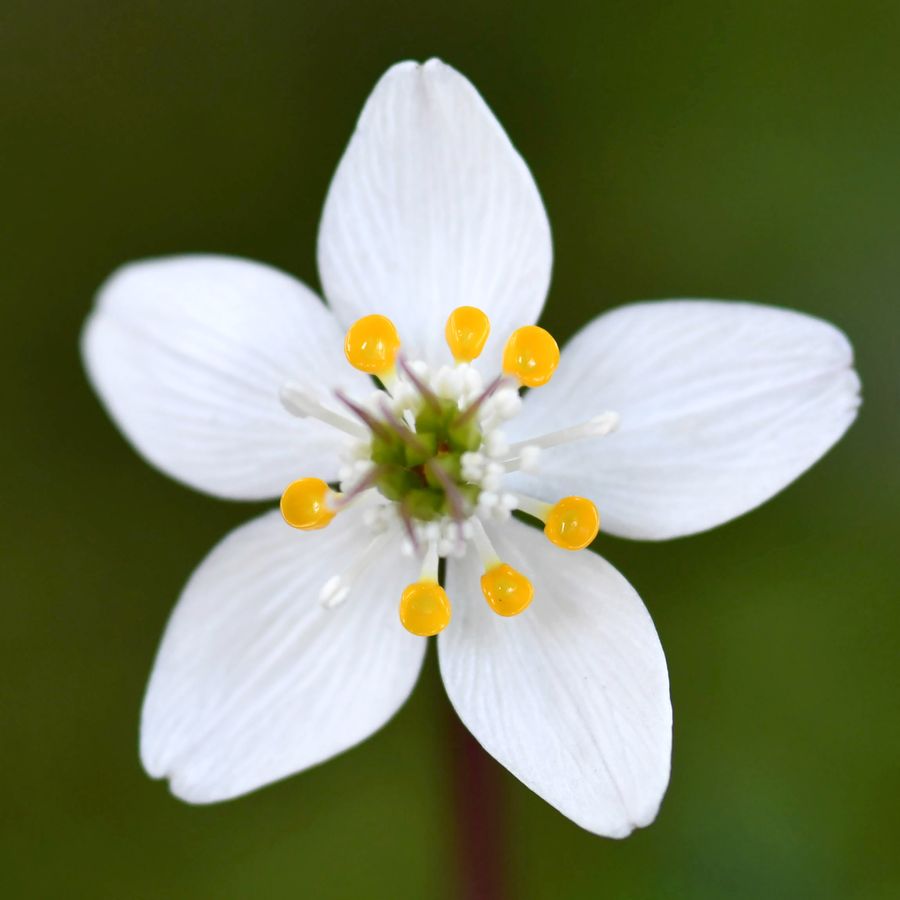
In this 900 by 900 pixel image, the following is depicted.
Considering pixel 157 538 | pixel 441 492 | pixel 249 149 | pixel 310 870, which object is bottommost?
pixel 310 870

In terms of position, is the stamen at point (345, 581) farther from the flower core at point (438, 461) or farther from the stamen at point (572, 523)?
the stamen at point (572, 523)

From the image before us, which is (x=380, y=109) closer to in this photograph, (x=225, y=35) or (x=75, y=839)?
(x=225, y=35)

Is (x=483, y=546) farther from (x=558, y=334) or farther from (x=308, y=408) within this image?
(x=558, y=334)

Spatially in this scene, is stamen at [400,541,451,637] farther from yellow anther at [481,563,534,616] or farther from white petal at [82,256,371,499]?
white petal at [82,256,371,499]

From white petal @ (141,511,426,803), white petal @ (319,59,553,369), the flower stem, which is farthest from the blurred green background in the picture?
white petal @ (319,59,553,369)

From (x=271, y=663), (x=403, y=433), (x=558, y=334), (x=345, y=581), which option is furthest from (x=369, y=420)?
(x=558, y=334)

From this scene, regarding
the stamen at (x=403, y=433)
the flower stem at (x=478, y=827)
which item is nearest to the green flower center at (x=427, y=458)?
the stamen at (x=403, y=433)

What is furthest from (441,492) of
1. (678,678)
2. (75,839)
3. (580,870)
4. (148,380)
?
(75,839)
